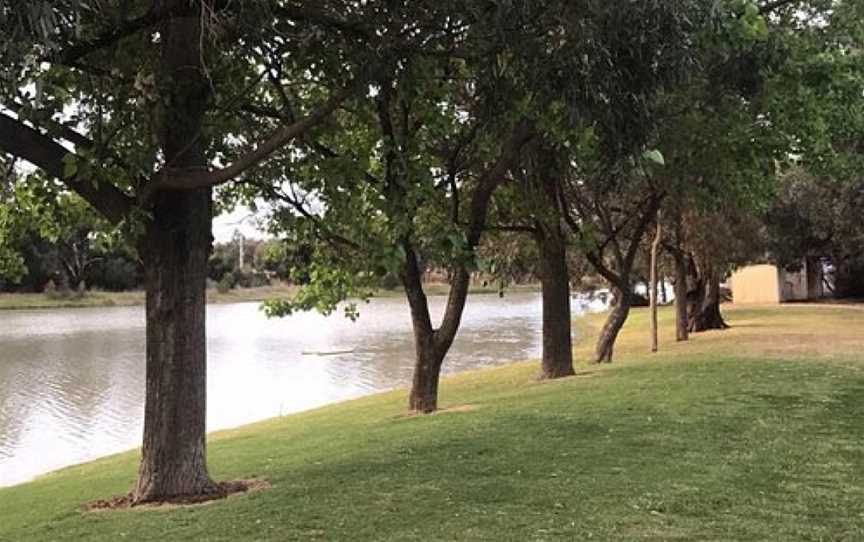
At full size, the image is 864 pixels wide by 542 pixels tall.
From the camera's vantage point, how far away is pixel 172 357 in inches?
343

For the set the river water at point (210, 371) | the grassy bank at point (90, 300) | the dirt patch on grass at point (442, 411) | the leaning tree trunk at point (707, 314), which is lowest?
the river water at point (210, 371)

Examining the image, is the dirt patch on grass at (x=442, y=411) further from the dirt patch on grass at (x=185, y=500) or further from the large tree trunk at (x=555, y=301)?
the dirt patch on grass at (x=185, y=500)

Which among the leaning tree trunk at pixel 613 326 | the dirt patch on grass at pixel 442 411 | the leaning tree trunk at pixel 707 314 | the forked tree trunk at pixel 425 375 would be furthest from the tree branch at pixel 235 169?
the leaning tree trunk at pixel 707 314

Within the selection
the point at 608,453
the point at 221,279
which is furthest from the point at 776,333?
the point at 221,279

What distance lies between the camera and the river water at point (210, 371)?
1894 centimetres

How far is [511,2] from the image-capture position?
244 inches

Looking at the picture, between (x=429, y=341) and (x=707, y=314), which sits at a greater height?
(x=429, y=341)

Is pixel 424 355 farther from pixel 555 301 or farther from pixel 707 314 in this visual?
pixel 707 314

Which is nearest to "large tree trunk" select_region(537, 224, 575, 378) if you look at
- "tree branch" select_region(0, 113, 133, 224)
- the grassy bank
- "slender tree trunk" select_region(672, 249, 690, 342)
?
"tree branch" select_region(0, 113, 133, 224)

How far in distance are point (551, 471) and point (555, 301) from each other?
1012cm

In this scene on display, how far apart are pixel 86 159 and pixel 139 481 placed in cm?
311

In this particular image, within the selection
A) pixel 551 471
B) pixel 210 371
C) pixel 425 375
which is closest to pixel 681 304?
pixel 210 371

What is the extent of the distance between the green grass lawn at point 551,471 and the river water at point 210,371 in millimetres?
3804

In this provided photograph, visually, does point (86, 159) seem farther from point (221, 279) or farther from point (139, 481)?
point (221, 279)
